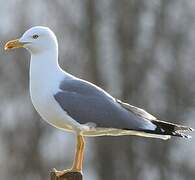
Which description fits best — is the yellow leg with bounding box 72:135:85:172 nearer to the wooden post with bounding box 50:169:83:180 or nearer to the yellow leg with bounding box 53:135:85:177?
the yellow leg with bounding box 53:135:85:177

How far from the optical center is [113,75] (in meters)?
16.9

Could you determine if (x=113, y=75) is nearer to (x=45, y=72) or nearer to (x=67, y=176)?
(x=45, y=72)

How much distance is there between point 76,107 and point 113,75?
400 inches

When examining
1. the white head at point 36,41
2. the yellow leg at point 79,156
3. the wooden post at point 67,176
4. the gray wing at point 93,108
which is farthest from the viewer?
the white head at point 36,41

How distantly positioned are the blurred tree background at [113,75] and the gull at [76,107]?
8.32 m

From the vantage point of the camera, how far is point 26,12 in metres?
16.2

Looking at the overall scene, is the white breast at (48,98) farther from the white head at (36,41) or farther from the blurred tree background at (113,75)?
the blurred tree background at (113,75)

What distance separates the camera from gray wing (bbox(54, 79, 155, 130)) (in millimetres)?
6613

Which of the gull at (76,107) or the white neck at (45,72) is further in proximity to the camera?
the white neck at (45,72)

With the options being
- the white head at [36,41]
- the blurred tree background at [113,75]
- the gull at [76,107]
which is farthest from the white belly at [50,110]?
the blurred tree background at [113,75]

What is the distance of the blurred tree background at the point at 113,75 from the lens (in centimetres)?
1560

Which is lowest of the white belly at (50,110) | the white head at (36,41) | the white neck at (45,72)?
the white belly at (50,110)

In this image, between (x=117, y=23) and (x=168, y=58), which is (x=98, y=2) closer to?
(x=117, y=23)

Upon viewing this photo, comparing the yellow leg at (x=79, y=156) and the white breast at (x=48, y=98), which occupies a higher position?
the white breast at (x=48, y=98)
